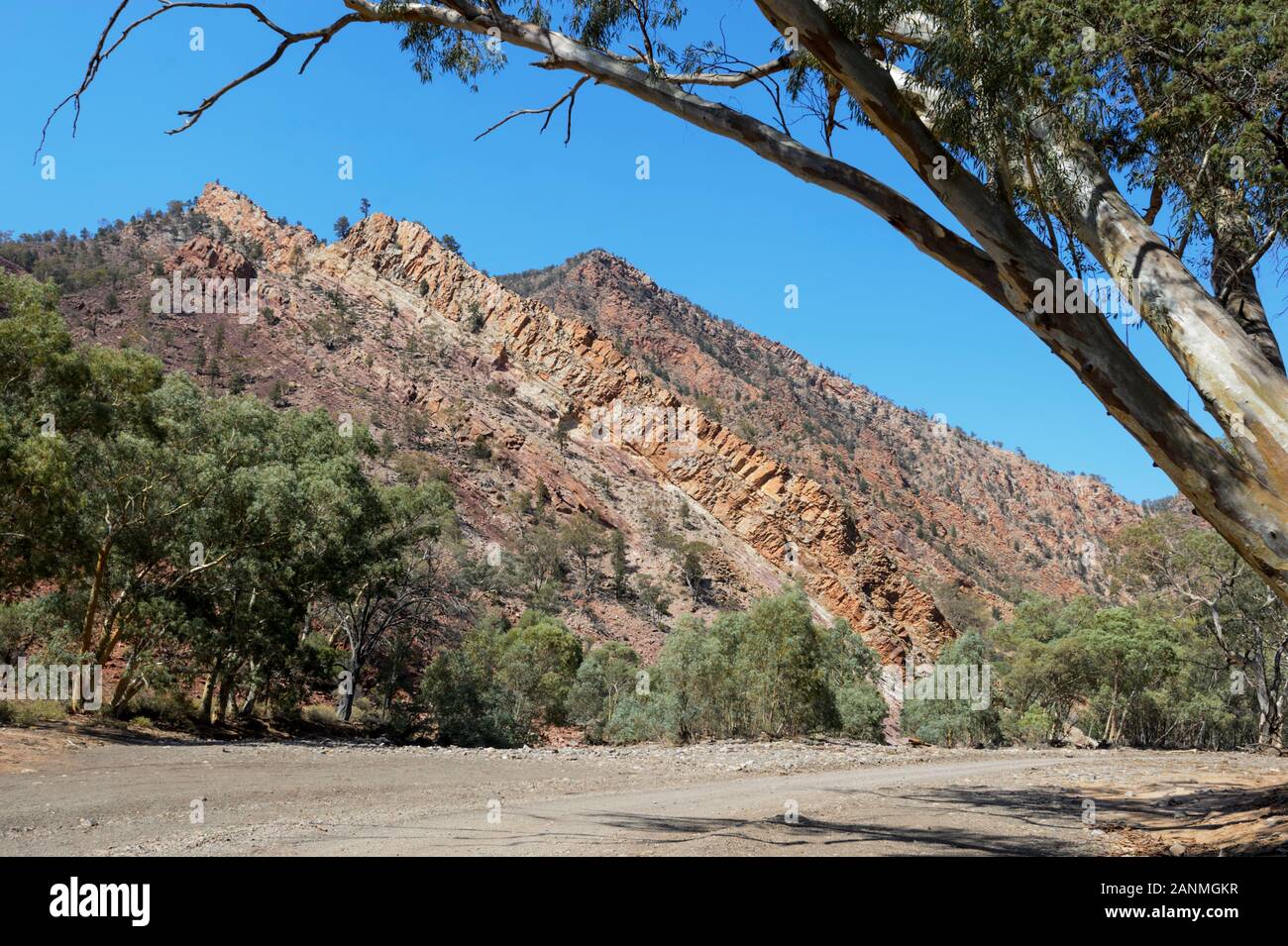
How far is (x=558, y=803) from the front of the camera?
8.07 meters

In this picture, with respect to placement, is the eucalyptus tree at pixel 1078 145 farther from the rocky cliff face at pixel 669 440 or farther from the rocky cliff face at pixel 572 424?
the rocky cliff face at pixel 669 440

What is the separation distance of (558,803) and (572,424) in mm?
55008

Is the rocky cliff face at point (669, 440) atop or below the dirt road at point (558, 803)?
atop

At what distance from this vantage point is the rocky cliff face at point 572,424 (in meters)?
49.7

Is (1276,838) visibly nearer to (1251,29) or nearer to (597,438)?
(1251,29)

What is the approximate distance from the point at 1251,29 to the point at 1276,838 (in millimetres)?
6163

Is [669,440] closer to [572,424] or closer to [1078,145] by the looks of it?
[572,424]

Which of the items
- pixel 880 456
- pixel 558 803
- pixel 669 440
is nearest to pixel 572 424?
pixel 669 440

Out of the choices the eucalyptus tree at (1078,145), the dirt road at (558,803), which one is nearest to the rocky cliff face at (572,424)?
the dirt road at (558,803)

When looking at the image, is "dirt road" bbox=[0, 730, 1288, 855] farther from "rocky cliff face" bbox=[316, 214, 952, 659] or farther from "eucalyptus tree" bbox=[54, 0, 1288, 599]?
"rocky cliff face" bbox=[316, 214, 952, 659]

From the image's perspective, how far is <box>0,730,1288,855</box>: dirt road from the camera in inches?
217

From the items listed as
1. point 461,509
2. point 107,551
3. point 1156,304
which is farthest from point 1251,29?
point 461,509

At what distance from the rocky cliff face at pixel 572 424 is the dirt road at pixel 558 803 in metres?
29.6

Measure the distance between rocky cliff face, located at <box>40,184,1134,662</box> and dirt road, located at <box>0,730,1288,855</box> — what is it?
97.0 feet
